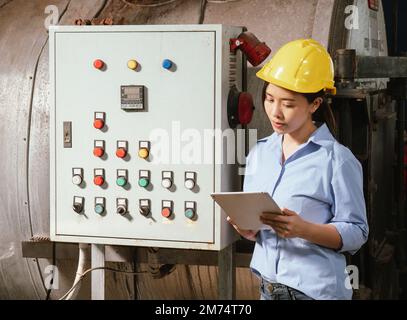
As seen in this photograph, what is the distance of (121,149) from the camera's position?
298 centimetres

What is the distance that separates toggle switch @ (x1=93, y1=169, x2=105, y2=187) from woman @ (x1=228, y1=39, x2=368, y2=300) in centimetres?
73

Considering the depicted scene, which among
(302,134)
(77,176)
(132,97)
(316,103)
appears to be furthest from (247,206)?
(77,176)

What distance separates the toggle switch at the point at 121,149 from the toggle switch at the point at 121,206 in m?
0.17

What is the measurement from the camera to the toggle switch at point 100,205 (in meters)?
3.02

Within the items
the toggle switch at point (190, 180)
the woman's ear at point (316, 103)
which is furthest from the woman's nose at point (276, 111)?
the toggle switch at point (190, 180)

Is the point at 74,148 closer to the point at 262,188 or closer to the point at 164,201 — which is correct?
the point at 164,201

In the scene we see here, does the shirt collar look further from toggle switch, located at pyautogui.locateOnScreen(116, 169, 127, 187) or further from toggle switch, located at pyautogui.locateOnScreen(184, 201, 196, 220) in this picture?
toggle switch, located at pyautogui.locateOnScreen(116, 169, 127, 187)

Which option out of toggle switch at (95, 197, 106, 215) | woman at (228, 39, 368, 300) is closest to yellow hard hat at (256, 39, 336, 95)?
woman at (228, 39, 368, 300)

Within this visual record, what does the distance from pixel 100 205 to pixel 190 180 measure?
0.39 metres

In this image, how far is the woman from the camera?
7.66 ft

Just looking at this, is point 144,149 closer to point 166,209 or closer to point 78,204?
point 166,209

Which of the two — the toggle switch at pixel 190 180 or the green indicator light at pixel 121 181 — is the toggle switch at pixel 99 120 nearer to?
the green indicator light at pixel 121 181

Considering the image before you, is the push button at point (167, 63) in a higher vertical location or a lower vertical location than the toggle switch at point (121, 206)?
higher

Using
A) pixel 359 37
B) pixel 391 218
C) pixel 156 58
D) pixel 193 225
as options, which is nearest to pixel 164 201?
pixel 193 225
